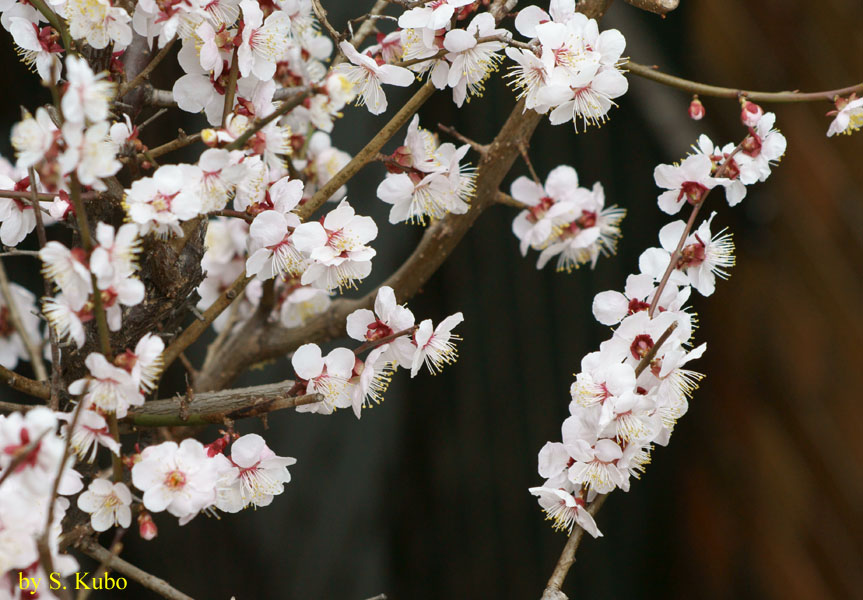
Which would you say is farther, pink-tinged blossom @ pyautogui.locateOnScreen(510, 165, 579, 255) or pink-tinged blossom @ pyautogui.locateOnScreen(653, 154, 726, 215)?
pink-tinged blossom @ pyautogui.locateOnScreen(510, 165, 579, 255)

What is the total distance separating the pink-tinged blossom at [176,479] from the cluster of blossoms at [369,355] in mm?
74

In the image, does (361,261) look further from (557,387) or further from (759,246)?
(759,246)

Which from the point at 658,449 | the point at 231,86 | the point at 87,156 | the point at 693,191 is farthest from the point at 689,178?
the point at 658,449

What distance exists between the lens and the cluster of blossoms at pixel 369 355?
1.92 feet

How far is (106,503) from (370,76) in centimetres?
35

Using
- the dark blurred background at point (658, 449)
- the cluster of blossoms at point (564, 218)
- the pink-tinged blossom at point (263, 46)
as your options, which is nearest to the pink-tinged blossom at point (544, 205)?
the cluster of blossoms at point (564, 218)

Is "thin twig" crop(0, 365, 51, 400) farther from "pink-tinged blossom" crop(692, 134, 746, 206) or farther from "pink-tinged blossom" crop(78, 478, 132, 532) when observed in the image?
"pink-tinged blossom" crop(692, 134, 746, 206)

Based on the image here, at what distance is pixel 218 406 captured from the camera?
0.60 meters

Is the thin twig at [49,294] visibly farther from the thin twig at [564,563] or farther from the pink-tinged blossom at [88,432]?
the thin twig at [564,563]

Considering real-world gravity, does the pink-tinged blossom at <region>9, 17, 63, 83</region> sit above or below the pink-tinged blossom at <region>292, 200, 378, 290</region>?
below

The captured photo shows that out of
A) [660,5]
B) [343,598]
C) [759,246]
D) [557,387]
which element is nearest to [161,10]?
[660,5]

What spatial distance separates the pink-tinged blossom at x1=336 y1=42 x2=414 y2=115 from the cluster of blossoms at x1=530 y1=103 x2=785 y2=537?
22 cm

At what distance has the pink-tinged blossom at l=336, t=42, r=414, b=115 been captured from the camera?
61 cm

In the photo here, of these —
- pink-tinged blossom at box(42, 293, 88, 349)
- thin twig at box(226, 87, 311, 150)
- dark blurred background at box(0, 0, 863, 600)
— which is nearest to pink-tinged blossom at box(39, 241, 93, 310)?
pink-tinged blossom at box(42, 293, 88, 349)
